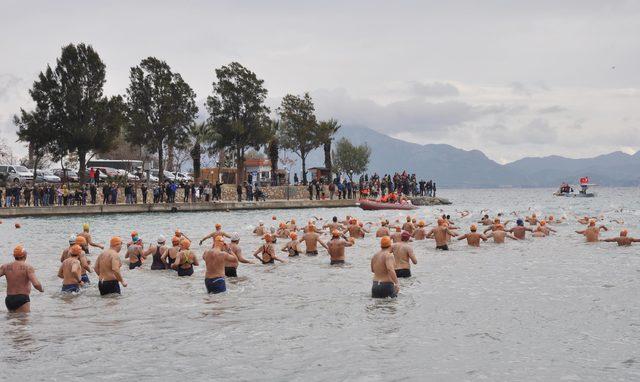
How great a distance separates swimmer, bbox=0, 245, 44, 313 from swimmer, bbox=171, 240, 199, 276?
17.9ft

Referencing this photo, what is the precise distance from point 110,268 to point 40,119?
158 feet

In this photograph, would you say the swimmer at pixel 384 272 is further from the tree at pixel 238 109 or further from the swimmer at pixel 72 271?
the tree at pixel 238 109

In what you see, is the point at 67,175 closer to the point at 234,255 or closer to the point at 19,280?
the point at 234,255

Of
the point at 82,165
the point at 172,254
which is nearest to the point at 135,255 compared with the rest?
the point at 172,254

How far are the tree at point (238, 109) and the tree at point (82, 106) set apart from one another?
1408cm

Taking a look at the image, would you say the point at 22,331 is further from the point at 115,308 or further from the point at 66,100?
the point at 66,100

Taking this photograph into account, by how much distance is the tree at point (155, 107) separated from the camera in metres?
67.1

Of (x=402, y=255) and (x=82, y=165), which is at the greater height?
(x=82, y=165)

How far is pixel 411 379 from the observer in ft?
34.1

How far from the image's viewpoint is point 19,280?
13.5 m

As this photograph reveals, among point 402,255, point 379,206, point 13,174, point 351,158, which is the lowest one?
point 402,255

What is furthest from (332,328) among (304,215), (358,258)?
(304,215)

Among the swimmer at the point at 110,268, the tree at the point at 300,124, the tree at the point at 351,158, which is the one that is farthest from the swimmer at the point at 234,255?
the tree at the point at 351,158

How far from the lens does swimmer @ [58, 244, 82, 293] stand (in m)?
16.1
